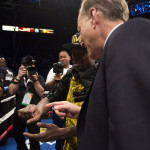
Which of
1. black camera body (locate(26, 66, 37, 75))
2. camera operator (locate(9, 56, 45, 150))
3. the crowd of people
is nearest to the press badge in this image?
camera operator (locate(9, 56, 45, 150))

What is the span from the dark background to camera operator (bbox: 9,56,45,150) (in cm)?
633

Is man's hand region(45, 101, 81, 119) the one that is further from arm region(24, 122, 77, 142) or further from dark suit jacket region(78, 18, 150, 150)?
dark suit jacket region(78, 18, 150, 150)

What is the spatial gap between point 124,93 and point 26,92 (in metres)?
2.25

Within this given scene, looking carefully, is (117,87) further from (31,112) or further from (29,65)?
(29,65)

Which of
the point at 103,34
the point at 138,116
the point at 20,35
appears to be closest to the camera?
the point at 138,116

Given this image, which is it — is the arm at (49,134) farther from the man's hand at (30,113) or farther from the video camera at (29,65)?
the video camera at (29,65)

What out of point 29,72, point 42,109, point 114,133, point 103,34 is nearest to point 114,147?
point 114,133

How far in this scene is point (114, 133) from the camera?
0.38 meters

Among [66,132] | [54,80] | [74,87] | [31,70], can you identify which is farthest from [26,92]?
[66,132]

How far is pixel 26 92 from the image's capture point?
2426 mm

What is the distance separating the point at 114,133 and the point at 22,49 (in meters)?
14.1

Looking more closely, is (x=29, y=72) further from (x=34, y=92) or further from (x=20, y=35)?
(x=20, y=35)

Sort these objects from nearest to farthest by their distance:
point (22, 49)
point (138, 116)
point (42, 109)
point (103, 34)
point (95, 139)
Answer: point (138, 116) → point (95, 139) → point (103, 34) → point (42, 109) → point (22, 49)

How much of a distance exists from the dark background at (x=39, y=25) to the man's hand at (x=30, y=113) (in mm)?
7117
